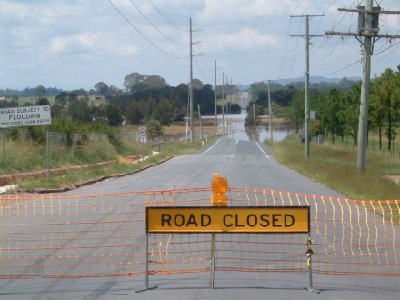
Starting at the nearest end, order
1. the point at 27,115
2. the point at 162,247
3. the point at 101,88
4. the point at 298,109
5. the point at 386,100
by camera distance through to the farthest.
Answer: the point at 162,247
the point at 27,115
the point at 386,100
the point at 298,109
the point at 101,88

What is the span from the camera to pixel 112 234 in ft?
41.2

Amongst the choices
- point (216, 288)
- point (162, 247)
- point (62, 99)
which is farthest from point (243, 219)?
point (62, 99)

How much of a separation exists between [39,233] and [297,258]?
16.0 feet

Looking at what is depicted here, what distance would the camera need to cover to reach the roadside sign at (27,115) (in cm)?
2675

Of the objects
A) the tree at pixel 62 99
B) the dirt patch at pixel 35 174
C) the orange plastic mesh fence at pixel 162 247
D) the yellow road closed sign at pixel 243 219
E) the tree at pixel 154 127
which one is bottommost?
the tree at pixel 154 127

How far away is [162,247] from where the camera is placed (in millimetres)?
11133

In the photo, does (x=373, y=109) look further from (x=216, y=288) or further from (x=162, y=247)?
(x=216, y=288)

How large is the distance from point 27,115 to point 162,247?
16986 millimetres

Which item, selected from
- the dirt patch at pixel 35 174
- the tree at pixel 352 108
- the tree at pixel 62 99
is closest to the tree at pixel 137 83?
the tree at pixel 62 99

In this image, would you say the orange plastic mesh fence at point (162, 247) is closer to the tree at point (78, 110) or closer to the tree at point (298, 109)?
the tree at point (78, 110)

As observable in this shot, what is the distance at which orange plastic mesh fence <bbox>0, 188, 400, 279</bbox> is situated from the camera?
9539 millimetres

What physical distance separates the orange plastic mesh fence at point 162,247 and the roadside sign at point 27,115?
11.4 meters

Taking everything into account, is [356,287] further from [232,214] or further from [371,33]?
[371,33]

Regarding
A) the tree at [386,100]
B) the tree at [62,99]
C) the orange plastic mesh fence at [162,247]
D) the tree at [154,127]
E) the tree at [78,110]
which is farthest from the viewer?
the tree at [154,127]
